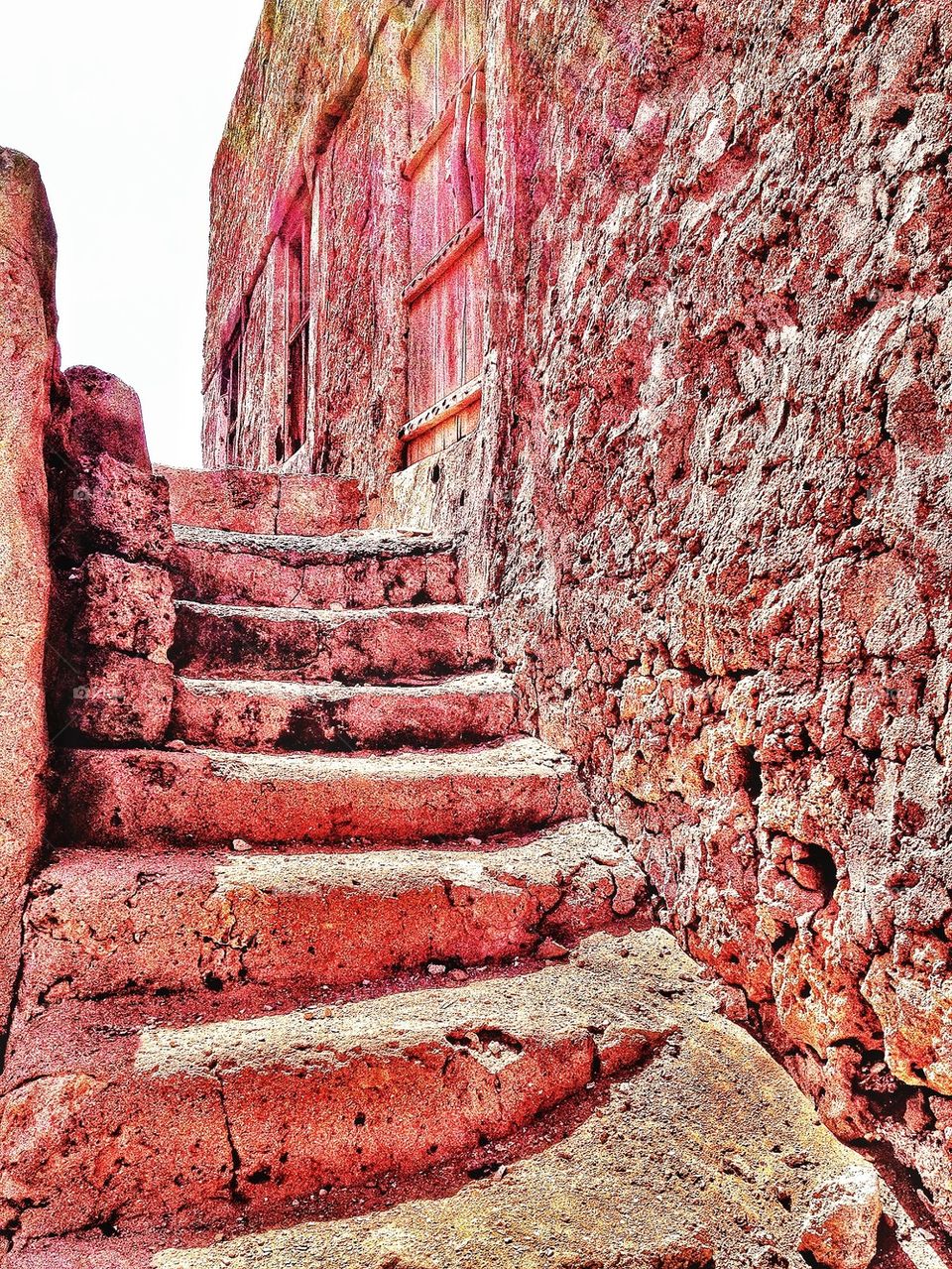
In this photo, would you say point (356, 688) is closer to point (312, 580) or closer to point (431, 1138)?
point (312, 580)

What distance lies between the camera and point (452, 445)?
3352mm

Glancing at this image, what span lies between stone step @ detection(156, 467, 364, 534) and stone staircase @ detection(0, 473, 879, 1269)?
204 centimetres

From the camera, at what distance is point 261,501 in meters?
3.95

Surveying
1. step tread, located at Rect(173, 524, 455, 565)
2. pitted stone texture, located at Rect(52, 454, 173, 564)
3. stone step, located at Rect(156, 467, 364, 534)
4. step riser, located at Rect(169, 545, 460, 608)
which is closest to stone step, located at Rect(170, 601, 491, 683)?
step riser, located at Rect(169, 545, 460, 608)

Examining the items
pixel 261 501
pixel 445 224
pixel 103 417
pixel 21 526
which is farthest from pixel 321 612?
pixel 445 224

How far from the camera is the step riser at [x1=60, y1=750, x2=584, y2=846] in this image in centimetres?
157

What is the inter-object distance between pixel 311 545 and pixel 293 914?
161cm

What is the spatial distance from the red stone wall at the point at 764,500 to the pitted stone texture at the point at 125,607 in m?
1.03

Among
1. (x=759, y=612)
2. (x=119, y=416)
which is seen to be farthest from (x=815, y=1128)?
(x=119, y=416)

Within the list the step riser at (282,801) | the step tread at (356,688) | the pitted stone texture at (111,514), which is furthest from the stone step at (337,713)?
the pitted stone texture at (111,514)

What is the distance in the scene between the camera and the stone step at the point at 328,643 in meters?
2.19

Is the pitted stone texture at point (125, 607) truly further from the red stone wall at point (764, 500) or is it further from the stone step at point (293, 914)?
the red stone wall at point (764, 500)

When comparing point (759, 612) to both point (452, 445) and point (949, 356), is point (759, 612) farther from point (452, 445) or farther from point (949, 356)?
point (452, 445)

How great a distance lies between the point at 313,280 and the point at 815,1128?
226 inches
